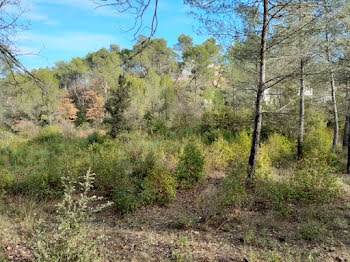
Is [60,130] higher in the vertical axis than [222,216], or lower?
higher

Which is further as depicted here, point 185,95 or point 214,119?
point 185,95

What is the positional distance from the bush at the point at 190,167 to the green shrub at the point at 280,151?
11.5 feet

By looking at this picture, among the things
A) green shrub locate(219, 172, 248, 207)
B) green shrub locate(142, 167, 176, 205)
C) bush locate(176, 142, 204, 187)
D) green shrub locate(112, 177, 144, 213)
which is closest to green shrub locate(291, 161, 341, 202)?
green shrub locate(219, 172, 248, 207)

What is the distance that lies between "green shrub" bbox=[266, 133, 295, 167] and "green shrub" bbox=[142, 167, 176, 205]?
4.74m

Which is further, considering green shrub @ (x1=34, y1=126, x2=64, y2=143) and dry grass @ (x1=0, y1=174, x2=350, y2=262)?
green shrub @ (x1=34, y1=126, x2=64, y2=143)

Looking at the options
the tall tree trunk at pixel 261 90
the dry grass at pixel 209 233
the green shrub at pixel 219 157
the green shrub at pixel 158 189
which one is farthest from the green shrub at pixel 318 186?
the green shrub at pixel 158 189

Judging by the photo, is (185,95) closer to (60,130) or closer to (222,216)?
(60,130)

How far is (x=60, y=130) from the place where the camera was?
47.5 feet

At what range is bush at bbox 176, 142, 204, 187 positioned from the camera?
593 cm

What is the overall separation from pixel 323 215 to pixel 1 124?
21.6m

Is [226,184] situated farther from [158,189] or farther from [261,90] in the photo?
[261,90]

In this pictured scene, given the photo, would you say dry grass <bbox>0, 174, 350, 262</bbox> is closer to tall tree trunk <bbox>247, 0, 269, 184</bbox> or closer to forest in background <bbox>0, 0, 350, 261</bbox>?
forest in background <bbox>0, 0, 350, 261</bbox>

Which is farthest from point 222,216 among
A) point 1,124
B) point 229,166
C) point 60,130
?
point 1,124

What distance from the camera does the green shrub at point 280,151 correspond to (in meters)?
8.16
